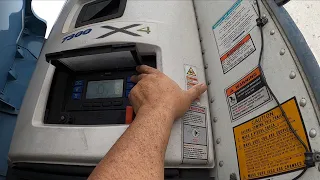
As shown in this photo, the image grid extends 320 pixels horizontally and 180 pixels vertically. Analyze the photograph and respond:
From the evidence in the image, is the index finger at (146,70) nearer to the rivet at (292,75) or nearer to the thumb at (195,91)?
the thumb at (195,91)

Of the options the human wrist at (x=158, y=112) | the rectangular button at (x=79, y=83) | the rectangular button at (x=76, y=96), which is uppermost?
the rectangular button at (x=79, y=83)

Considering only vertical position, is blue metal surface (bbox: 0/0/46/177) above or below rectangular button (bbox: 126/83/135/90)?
above

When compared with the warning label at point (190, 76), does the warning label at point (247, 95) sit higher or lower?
lower

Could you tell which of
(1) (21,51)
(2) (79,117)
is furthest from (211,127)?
(1) (21,51)

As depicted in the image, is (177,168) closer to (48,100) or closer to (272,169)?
(272,169)

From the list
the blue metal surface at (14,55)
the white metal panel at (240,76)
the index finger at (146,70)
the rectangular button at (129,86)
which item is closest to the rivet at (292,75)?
the white metal panel at (240,76)

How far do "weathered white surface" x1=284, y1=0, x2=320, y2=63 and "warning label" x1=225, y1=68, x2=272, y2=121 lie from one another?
0.70 feet

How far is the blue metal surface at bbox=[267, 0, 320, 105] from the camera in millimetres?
859

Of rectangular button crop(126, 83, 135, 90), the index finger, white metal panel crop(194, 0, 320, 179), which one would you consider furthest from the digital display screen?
A: white metal panel crop(194, 0, 320, 179)

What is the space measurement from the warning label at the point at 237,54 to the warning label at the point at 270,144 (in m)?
0.29

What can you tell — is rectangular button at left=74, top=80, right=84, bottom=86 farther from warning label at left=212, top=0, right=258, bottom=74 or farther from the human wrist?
warning label at left=212, top=0, right=258, bottom=74

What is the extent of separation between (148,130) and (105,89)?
519 mm

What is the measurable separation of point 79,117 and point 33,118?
0.22m

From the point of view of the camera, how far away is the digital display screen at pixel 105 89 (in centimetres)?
129
